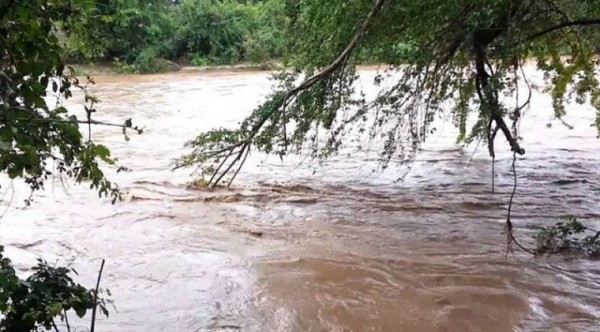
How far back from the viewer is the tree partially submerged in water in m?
6.04

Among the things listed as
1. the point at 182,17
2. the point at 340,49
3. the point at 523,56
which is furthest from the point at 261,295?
the point at 182,17

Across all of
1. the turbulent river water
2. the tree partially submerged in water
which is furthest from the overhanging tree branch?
the turbulent river water

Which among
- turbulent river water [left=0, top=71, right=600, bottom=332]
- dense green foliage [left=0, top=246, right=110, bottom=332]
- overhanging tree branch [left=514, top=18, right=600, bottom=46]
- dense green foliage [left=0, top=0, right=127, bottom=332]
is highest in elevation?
overhanging tree branch [left=514, top=18, right=600, bottom=46]

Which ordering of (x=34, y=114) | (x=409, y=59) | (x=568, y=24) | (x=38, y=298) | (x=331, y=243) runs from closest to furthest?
(x=34, y=114), (x=38, y=298), (x=568, y=24), (x=331, y=243), (x=409, y=59)

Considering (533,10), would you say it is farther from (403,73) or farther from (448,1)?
(403,73)

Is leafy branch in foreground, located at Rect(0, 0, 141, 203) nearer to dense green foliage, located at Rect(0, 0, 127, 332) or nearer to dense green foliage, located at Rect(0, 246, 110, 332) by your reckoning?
dense green foliage, located at Rect(0, 0, 127, 332)

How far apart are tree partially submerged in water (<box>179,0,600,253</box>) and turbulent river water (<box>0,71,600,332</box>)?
3.01 feet

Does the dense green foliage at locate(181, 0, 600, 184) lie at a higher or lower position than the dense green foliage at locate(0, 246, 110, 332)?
higher

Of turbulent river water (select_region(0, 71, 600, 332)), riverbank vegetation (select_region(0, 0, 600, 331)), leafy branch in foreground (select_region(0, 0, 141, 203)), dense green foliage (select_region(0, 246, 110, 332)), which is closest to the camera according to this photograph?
leafy branch in foreground (select_region(0, 0, 141, 203))

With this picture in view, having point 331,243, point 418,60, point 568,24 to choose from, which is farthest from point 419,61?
point 331,243

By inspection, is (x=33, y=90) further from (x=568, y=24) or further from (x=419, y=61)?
(x=419, y=61)

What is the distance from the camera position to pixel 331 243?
6.93 metres

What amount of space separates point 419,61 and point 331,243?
2088mm

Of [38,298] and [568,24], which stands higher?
[568,24]
